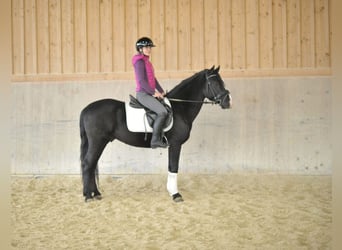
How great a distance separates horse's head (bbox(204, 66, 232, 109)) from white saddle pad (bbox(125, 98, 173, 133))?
1.36ft

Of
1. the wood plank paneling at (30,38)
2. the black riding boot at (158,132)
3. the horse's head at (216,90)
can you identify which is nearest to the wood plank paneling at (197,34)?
the horse's head at (216,90)

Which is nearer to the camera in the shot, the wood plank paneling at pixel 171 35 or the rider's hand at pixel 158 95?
the rider's hand at pixel 158 95

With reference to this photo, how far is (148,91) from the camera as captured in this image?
3.58 meters

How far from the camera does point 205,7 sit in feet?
14.5

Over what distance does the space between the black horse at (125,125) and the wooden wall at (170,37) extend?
0.90m

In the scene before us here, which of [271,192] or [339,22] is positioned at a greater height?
[339,22]

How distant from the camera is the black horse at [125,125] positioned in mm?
3706

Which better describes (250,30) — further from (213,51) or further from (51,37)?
(51,37)

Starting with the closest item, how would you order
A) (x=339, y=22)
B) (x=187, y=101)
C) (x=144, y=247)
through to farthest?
1. (x=339, y=22)
2. (x=144, y=247)
3. (x=187, y=101)

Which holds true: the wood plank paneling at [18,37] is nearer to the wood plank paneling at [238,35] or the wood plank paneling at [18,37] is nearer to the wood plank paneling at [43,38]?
the wood plank paneling at [43,38]

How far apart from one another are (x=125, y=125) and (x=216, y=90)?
3.10 ft

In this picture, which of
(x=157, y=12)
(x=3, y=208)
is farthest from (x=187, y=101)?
(x=3, y=208)

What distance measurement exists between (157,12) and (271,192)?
7.92ft

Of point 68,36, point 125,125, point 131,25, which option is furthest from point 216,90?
point 68,36
